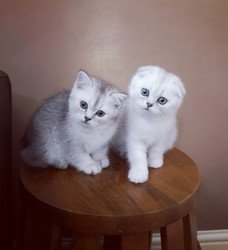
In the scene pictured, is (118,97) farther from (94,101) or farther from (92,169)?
(92,169)

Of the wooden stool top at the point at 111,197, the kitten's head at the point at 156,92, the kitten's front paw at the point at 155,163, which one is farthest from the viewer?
the kitten's front paw at the point at 155,163

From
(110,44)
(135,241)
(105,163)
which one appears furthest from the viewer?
(110,44)

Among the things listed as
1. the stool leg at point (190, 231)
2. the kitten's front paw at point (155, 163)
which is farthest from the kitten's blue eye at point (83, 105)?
the stool leg at point (190, 231)

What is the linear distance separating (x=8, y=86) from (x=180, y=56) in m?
0.57

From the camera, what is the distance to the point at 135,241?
2.46 ft

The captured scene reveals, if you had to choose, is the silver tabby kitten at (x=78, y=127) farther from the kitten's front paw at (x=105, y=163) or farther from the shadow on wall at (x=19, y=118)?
the shadow on wall at (x=19, y=118)

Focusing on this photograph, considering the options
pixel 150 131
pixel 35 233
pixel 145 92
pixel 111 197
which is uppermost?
pixel 145 92

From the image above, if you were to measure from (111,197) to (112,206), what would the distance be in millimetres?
42

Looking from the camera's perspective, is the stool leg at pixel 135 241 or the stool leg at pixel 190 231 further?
the stool leg at pixel 190 231

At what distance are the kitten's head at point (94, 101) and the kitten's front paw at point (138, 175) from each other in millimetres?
149

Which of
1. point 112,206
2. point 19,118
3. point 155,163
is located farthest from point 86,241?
point 19,118

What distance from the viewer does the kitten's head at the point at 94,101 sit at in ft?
2.68

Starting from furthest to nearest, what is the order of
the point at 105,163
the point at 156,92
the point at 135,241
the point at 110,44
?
the point at 110,44 → the point at 105,163 → the point at 156,92 → the point at 135,241

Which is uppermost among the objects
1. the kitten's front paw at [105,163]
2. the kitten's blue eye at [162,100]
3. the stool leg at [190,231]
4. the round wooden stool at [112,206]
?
the kitten's blue eye at [162,100]
